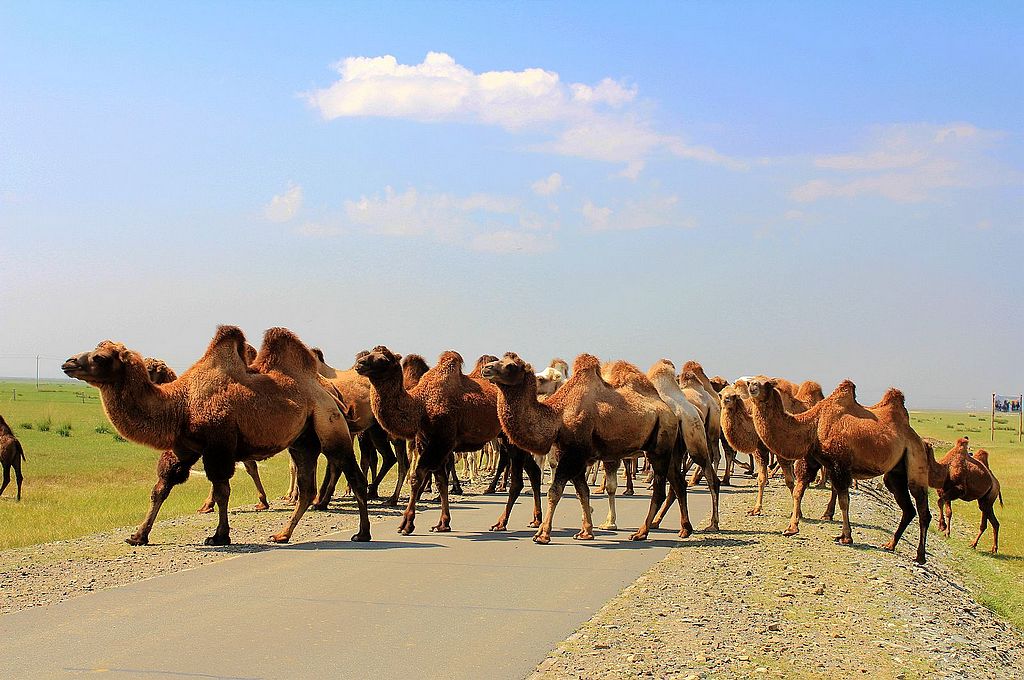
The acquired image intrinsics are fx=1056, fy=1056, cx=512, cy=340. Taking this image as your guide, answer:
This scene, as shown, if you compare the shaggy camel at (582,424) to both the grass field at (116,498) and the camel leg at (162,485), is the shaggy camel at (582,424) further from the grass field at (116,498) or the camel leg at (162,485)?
the grass field at (116,498)

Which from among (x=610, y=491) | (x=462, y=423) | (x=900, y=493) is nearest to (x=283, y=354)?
(x=462, y=423)

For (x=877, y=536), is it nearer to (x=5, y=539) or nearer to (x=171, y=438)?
(x=171, y=438)

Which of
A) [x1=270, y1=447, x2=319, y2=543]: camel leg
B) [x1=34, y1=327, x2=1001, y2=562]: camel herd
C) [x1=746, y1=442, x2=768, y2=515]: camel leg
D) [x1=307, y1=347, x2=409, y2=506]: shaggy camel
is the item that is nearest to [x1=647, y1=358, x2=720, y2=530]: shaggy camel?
[x1=34, y1=327, x2=1001, y2=562]: camel herd

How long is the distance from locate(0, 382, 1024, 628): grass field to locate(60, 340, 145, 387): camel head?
249 centimetres

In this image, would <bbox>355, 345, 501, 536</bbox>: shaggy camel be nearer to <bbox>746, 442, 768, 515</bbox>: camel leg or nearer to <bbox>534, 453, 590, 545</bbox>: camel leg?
<bbox>534, 453, 590, 545</bbox>: camel leg

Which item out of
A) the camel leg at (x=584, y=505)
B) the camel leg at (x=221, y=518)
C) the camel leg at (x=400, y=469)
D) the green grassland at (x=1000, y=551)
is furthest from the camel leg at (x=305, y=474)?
the green grassland at (x=1000, y=551)

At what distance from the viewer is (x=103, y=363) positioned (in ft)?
38.8

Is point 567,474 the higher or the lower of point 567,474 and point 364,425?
the lower

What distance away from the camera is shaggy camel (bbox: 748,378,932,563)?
13172 mm

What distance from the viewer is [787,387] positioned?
21.1m

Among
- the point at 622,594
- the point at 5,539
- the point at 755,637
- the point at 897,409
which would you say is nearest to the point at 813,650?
the point at 755,637

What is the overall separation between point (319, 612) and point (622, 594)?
2721 millimetres

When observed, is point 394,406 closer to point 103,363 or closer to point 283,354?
point 283,354

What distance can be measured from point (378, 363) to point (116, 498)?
7812mm
